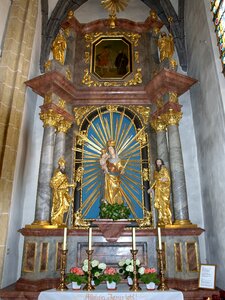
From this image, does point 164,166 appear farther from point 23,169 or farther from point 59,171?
point 23,169

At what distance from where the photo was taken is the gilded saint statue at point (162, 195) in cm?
627

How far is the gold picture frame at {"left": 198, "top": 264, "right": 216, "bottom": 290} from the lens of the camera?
5.14 meters

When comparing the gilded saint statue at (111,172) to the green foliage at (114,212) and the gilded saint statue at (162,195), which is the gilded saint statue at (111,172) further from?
the gilded saint statue at (162,195)

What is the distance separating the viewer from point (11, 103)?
6387 mm

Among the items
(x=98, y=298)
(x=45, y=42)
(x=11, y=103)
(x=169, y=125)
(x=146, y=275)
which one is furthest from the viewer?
(x=45, y=42)

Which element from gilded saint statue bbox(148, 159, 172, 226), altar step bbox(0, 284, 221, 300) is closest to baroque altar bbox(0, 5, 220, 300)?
gilded saint statue bbox(148, 159, 172, 226)

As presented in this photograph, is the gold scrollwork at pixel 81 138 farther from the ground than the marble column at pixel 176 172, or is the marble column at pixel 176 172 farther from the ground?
the gold scrollwork at pixel 81 138

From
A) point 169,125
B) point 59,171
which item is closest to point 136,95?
point 169,125

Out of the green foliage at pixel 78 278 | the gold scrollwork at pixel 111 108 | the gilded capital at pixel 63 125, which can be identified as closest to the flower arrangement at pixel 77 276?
the green foliage at pixel 78 278

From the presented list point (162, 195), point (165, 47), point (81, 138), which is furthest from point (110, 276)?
point (165, 47)

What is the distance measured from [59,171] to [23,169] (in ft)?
3.42

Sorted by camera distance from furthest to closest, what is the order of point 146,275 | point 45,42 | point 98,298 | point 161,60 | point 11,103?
point 45,42
point 161,60
point 11,103
point 146,275
point 98,298

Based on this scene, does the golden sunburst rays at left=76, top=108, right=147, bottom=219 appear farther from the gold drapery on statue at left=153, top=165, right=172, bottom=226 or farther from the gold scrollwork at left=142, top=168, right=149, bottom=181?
the gold drapery on statue at left=153, top=165, right=172, bottom=226

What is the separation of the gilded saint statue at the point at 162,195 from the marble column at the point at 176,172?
149 millimetres
